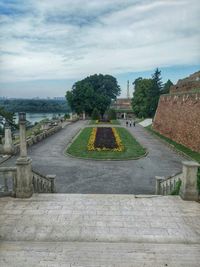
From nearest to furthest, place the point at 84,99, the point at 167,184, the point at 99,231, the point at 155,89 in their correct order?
the point at 99,231 → the point at 167,184 → the point at 155,89 → the point at 84,99

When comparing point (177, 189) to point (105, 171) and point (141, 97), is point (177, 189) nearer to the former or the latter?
point (105, 171)

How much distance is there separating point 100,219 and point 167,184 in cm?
417

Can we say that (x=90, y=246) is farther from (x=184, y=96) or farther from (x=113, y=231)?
(x=184, y=96)

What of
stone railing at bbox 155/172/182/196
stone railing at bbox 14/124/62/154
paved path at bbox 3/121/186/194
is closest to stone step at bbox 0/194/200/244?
stone railing at bbox 155/172/182/196

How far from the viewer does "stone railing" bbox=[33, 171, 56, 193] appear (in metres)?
9.67

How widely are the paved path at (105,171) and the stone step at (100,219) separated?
12.4 ft

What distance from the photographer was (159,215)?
7.60 metres

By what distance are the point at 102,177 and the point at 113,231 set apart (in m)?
7.80

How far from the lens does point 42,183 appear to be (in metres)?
10.3

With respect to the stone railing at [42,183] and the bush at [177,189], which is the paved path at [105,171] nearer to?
the stone railing at [42,183]

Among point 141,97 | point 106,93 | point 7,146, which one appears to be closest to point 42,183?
point 7,146

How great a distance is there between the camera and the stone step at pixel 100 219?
6.47 meters

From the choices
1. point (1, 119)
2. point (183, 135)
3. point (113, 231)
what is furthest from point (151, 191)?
point (1, 119)

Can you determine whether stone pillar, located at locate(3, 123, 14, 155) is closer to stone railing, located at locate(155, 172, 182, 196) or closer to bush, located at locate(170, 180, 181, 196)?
stone railing, located at locate(155, 172, 182, 196)
